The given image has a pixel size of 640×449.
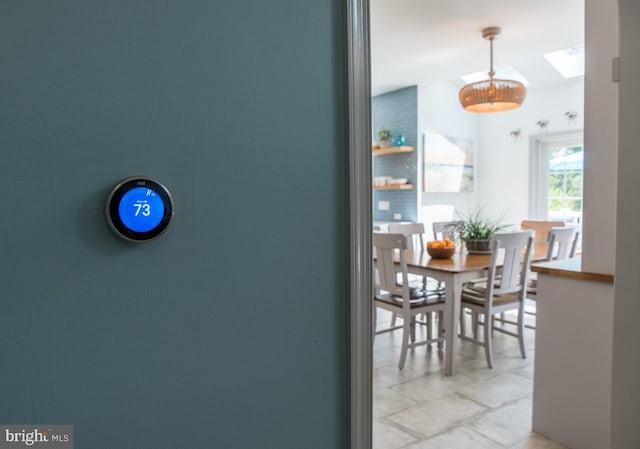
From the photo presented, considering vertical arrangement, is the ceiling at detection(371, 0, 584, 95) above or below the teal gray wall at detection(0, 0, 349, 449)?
above

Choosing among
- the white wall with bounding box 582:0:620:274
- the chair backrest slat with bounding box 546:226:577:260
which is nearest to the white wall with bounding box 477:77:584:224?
the chair backrest slat with bounding box 546:226:577:260

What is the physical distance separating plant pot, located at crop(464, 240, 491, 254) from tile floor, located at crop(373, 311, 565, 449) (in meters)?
0.78

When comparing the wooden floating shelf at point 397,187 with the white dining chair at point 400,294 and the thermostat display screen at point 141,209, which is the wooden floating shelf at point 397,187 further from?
the thermostat display screen at point 141,209

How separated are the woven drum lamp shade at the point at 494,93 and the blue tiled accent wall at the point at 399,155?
1884 mm

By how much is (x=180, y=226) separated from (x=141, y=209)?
0.24ft

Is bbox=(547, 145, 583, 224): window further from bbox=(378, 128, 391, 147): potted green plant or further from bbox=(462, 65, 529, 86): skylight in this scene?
bbox=(378, 128, 391, 147): potted green plant

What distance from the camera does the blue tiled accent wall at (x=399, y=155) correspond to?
5699mm

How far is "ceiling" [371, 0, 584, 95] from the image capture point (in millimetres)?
3293

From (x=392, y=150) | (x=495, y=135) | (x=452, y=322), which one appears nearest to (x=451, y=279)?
(x=452, y=322)

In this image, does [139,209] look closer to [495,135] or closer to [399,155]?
[399,155]

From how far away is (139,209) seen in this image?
0.69 m

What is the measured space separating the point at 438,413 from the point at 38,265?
2391 millimetres

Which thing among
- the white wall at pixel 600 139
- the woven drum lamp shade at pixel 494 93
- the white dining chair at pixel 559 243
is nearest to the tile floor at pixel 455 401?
the white dining chair at pixel 559 243

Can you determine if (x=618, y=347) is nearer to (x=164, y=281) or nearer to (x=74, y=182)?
(x=164, y=281)
